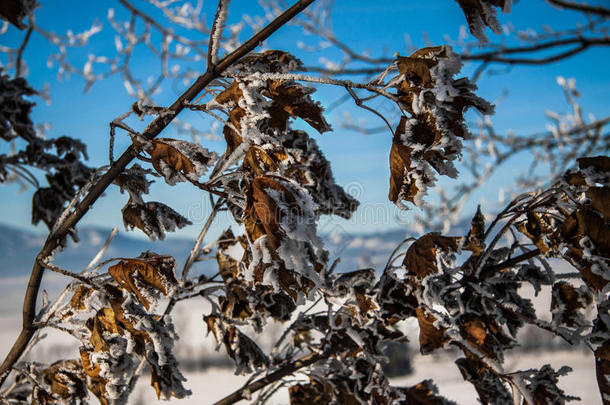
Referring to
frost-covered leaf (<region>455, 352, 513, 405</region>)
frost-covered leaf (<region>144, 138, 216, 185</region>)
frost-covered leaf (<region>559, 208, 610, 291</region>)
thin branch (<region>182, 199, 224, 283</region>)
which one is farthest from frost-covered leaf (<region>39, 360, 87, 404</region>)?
frost-covered leaf (<region>559, 208, 610, 291</region>)

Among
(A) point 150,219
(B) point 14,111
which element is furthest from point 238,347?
(B) point 14,111

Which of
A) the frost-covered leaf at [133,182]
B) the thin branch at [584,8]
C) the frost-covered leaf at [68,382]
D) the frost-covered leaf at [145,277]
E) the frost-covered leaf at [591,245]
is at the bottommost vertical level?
the frost-covered leaf at [68,382]

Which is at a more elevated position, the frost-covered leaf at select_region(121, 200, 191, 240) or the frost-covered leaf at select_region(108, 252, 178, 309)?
the frost-covered leaf at select_region(121, 200, 191, 240)

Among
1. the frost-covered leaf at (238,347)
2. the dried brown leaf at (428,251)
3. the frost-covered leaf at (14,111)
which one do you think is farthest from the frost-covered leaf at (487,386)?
the frost-covered leaf at (14,111)

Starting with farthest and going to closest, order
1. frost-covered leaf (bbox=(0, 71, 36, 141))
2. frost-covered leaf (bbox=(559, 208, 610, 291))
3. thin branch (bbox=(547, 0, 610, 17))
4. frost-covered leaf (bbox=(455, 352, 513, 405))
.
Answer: thin branch (bbox=(547, 0, 610, 17)) < frost-covered leaf (bbox=(0, 71, 36, 141)) < frost-covered leaf (bbox=(455, 352, 513, 405)) < frost-covered leaf (bbox=(559, 208, 610, 291))

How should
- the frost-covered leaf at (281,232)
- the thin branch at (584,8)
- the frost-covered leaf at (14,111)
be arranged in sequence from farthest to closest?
1. the thin branch at (584,8)
2. the frost-covered leaf at (14,111)
3. the frost-covered leaf at (281,232)

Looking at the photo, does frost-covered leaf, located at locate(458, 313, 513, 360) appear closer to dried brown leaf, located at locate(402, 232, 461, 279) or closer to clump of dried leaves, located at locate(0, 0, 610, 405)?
clump of dried leaves, located at locate(0, 0, 610, 405)

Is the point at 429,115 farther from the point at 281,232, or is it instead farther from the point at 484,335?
the point at 484,335

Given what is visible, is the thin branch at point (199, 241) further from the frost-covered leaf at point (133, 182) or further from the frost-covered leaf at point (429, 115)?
the frost-covered leaf at point (429, 115)

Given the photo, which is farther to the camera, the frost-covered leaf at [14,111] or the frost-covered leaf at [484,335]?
the frost-covered leaf at [14,111]
